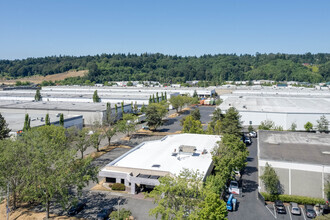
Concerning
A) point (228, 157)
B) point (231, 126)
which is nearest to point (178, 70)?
point (231, 126)

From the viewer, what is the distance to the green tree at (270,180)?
1766 cm

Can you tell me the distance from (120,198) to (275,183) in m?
10.5

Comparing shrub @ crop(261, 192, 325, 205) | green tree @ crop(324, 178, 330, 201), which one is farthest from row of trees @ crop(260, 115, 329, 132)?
shrub @ crop(261, 192, 325, 205)

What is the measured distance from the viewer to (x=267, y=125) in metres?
35.6

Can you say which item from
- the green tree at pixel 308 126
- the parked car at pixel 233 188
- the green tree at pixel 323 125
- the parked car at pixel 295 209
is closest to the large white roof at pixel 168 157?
the parked car at pixel 233 188

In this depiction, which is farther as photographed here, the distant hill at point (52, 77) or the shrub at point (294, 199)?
the distant hill at point (52, 77)

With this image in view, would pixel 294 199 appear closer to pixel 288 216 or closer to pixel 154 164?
pixel 288 216

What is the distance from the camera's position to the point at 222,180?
17312 millimetres

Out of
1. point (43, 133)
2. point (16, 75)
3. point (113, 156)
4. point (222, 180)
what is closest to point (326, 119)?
point (222, 180)

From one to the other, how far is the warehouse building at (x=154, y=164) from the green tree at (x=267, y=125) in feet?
38.8

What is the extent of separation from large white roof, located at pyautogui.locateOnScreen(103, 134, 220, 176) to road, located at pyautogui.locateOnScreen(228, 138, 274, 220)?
10.3 ft

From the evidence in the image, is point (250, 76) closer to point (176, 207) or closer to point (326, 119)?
point (326, 119)

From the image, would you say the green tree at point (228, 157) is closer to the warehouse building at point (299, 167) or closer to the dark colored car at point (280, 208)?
the warehouse building at point (299, 167)

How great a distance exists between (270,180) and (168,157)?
27.7ft
